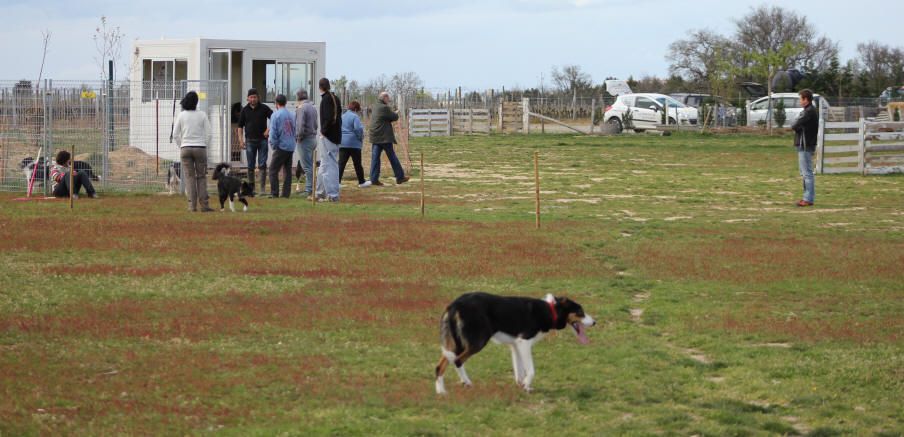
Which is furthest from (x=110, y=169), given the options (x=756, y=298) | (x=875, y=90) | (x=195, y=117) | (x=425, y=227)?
(x=875, y=90)

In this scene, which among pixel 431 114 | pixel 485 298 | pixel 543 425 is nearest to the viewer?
pixel 543 425

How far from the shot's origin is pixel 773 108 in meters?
40.7

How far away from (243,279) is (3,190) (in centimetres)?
1125

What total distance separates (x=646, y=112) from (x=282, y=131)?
27.2 meters

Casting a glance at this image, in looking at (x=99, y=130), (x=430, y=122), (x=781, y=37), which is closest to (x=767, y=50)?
(x=781, y=37)

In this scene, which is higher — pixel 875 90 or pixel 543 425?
pixel 875 90

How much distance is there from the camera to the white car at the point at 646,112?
4153 cm

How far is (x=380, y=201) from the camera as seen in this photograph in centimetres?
1745

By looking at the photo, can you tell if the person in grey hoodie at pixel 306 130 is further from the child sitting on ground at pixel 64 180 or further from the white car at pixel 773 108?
the white car at pixel 773 108

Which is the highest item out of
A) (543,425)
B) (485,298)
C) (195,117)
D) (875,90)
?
(875,90)

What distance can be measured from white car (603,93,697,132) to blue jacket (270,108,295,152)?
2619 cm

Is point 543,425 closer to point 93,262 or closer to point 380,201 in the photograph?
point 93,262

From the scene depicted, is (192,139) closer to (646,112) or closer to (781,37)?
(646,112)

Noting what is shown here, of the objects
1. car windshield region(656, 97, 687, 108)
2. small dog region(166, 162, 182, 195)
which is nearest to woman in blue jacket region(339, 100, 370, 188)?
small dog region(166, 162, 182, 195)
